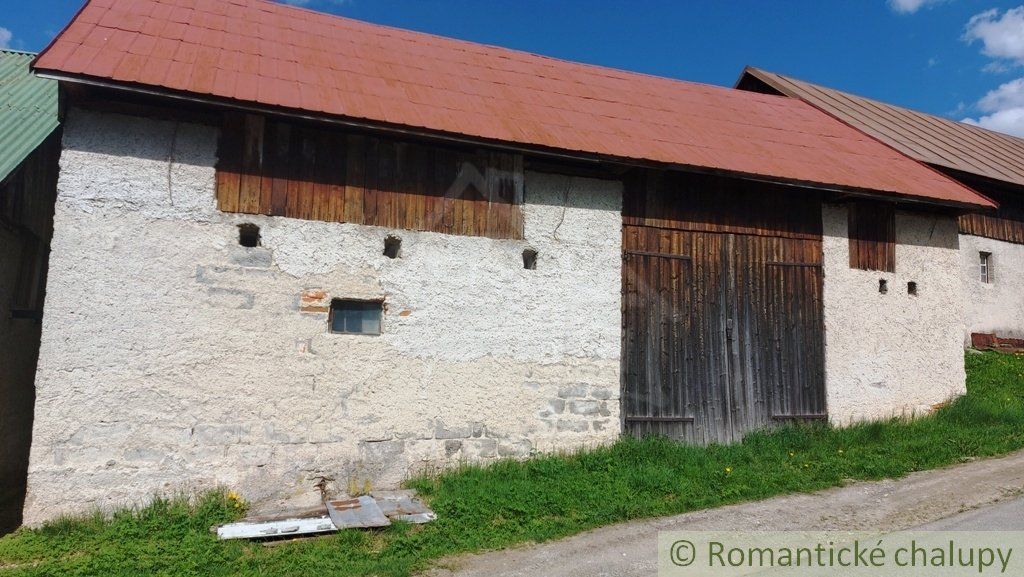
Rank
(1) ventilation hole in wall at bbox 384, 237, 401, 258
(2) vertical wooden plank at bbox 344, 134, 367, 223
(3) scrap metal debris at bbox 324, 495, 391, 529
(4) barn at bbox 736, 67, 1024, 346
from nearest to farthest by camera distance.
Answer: (3) scrap metal debris at bbox 324, 495, 391, 529 → (2) vertical wooden plank at bbox 344, 134, 367, 223 → (1) ventilation hole in wall at bbox 384, 237, 401, 258 → (4) barn at bbox 736, 67, 1024, 346

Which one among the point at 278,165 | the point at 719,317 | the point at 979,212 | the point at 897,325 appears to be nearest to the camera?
the point at 278,165

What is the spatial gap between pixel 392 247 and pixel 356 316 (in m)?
0.80

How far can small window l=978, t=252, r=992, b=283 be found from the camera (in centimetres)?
1245

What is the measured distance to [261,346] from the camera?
237 inches

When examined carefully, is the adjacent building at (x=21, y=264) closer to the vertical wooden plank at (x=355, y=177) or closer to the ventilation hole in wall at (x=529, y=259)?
the vertical wooden plank at (x=355, y=177)

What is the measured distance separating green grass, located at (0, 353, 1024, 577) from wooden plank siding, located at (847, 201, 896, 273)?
2.16 metres

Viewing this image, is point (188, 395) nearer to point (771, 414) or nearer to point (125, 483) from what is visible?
point (125, 483)

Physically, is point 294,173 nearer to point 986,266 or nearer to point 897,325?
point 897,325

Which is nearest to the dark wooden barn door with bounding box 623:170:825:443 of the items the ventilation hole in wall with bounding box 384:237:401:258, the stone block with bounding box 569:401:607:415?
the stone block with bounding box 569:401:607:415

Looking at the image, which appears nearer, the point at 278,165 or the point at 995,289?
the point at 278,165

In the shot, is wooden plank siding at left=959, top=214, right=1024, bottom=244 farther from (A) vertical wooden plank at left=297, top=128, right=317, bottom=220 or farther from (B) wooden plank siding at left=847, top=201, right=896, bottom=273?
(A) vertical wooden plank at left=297, top=128, right=317, bottom=220

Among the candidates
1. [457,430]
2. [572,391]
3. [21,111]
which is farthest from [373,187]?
[21,111]

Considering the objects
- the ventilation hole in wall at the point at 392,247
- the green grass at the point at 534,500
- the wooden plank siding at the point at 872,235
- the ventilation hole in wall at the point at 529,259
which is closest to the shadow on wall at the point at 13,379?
the green grass at the point at 534,500

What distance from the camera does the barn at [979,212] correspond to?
12.0 metres
